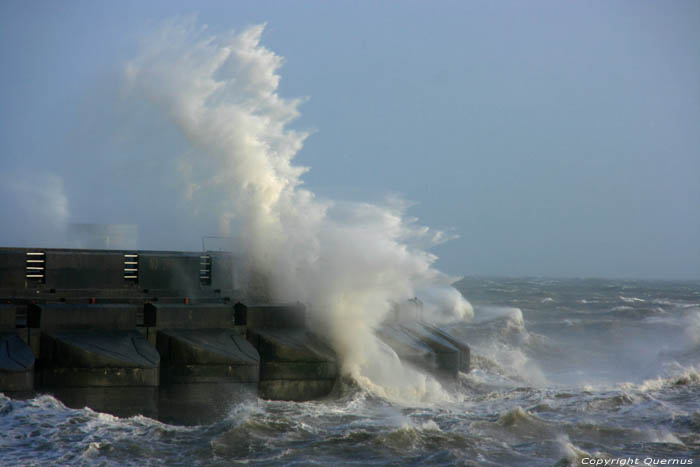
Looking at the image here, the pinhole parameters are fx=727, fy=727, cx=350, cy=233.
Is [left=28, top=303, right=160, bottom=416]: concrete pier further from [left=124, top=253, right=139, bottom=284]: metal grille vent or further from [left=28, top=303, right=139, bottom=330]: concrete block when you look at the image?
[left=124, top=253, right=139, bottom=284]: metal grille vent

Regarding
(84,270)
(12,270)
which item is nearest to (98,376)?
(84,270)

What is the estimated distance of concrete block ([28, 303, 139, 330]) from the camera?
12.1 metres

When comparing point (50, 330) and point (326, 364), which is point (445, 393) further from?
point (50, 330)

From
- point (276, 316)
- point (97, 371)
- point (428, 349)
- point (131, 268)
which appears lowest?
point (97, 371)

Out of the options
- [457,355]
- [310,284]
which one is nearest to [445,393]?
[457,355]

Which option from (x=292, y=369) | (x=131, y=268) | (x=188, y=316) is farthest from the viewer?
(x=131, y=268)

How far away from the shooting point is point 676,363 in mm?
17047

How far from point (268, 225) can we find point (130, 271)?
345 centimetres

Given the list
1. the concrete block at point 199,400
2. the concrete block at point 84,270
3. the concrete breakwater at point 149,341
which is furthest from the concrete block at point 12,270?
the concrete block at point 199,400

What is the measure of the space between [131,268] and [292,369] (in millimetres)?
4070

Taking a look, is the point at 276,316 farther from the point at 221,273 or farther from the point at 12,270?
the point at 12,270

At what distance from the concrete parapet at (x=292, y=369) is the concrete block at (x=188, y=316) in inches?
27.8

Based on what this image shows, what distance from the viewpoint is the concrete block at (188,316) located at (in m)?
12.9

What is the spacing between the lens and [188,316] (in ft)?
43.3
